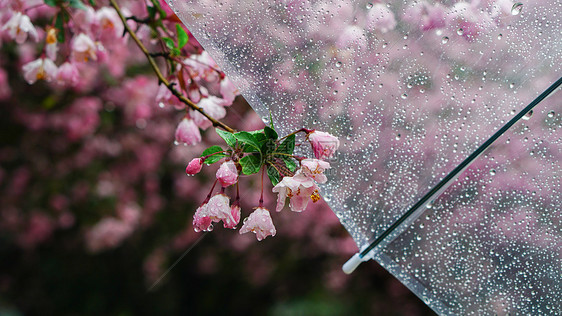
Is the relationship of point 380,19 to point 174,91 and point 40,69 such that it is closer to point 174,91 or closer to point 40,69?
point 174,91

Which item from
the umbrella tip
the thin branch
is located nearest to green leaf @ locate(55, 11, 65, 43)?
the thin branch

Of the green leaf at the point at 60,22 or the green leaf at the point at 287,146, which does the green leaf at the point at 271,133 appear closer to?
the green leaf at the point at 287,146

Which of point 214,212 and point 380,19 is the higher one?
point 380,19

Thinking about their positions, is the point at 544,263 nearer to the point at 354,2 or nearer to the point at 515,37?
the point at 515,37

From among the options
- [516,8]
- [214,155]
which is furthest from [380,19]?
[214,155]

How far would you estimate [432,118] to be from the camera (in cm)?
65

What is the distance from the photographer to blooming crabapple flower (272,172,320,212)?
578 millimetres

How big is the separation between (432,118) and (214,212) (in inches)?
12.4

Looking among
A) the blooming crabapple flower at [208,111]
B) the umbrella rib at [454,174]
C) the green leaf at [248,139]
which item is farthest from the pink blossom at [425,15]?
the blooming crabapple flower at [208,111]

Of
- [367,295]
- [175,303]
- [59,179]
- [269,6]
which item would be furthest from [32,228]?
[269,6]

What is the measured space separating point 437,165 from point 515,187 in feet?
0.38

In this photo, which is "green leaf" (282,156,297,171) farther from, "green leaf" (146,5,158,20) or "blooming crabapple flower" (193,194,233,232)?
"green leaf" (146,5,158,20)

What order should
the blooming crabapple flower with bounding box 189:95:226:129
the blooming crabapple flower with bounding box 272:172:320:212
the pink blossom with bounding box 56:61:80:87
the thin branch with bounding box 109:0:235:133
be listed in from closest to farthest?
the blooming crabapple flower with bounding box 272:172:320:212, the thin branch with bounding box 109:0:235:133, the blooming crabapple flower with bounding box 189:95:226:129, the pink blossom with bounding box 56:61:80:87

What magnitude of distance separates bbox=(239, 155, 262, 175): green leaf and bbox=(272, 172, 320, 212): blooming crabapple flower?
0.14 ft
